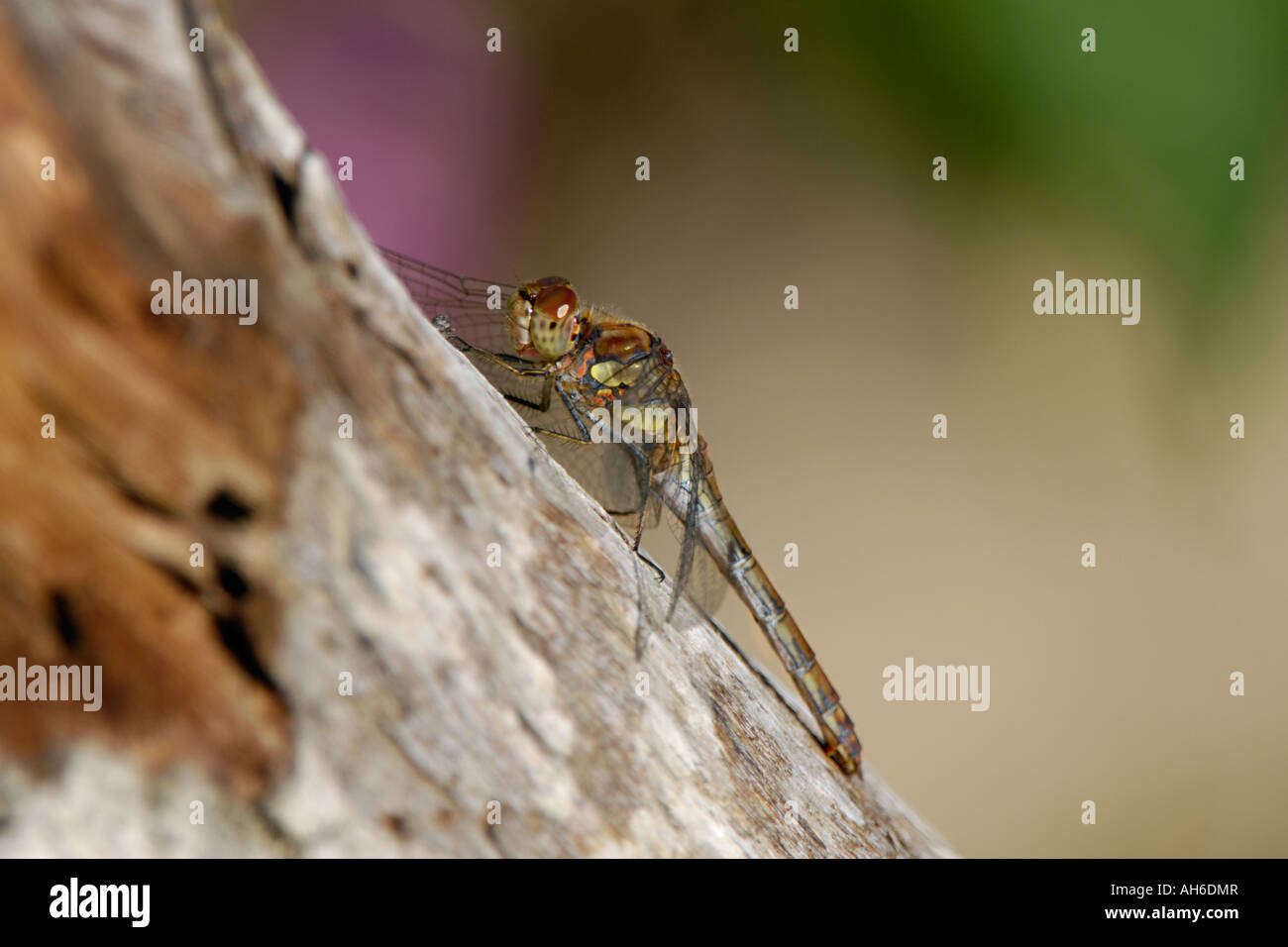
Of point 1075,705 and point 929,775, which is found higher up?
point 1075,705

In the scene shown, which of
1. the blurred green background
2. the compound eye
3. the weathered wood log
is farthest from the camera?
the blurred green background

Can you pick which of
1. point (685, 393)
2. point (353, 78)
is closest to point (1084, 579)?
point (685, 393)

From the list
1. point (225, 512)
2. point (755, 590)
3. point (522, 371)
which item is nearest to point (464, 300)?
point (522, 371)

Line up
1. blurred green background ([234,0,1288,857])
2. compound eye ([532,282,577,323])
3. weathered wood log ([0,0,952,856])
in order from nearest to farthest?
1. weathered wood log ([0,0,952,856])
2. compound eye ([532,282,577,323])
3. blurred green background ([234,0,1288,857])

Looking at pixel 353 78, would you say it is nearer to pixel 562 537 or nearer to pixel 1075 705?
pixel 562 537

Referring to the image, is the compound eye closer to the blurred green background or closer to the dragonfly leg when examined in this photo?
the dragonfly leg

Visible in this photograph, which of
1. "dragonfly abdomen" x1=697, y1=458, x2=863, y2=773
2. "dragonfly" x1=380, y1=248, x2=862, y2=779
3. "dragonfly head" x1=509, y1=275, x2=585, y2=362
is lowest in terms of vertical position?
"dragonfly abdomen" x1=697, y1=458, x2=863, y2=773

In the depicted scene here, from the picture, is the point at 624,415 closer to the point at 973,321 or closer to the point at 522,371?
the point at 522,371

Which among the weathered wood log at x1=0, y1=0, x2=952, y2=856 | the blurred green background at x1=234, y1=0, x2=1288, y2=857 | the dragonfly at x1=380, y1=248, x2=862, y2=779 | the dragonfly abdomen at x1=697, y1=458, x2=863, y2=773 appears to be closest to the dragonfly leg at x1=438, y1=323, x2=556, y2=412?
the dragonfly at x1=380, y1=248, x2=862, y2=779
